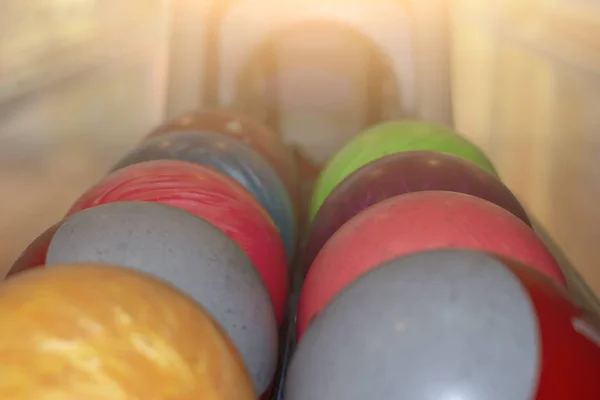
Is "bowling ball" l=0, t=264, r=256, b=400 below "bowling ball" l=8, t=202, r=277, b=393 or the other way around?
the other way around

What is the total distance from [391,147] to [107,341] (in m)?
0.95

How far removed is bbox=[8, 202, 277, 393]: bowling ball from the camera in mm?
853

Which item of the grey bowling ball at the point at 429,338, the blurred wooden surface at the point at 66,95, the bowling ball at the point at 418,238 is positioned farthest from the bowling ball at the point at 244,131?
A: the grey bowling ball at the point at 429,338

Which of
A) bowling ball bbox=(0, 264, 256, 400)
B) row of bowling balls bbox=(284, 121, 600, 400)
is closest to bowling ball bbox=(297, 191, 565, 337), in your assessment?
row of bowling balls bbox=(284, 121, 600, 400)

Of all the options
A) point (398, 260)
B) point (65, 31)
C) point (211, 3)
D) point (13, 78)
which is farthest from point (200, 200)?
point (211, 3)

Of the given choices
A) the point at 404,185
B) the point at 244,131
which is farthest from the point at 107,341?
the point at 244,131

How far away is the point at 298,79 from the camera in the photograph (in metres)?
2.26

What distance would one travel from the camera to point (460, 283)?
0.69 m

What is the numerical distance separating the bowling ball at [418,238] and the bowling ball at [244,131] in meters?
0.64

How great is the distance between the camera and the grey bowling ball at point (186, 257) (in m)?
0.85

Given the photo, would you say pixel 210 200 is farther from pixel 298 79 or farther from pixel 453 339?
pixel 298 79

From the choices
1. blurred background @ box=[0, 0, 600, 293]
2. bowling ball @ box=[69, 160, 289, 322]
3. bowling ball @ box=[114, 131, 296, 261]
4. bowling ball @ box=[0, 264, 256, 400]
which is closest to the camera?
bowling ball @ box=[0, 264, 256, 400]

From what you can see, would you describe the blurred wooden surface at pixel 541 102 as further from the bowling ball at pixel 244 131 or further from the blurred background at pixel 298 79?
the bowling ball at pixel 244 131

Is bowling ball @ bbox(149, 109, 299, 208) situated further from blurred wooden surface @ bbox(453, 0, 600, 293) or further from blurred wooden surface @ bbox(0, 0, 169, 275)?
blurred wooden surface @ bbox(453, 0, 600, 293)
